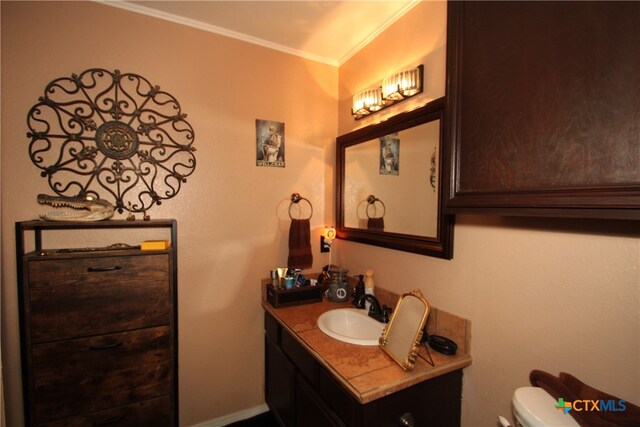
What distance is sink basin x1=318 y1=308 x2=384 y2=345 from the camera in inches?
59.7

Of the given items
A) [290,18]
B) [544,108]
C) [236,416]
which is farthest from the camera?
[236,416]

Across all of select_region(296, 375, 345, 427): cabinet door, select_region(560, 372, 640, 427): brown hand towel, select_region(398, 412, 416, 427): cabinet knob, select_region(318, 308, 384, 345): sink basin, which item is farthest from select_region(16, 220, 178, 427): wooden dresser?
select_region(560, 372, 640, 427): brown hand towel

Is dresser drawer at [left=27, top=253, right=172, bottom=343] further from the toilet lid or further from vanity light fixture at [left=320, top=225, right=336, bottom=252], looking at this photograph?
the toilet lid

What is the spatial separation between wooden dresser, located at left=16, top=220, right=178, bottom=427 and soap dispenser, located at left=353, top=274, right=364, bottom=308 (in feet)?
3.52

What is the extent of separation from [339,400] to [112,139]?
5.78 ft

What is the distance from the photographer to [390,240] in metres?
1.61

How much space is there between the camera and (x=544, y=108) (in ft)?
2.51

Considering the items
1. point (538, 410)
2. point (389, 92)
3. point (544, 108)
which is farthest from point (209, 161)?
point (538, 410)

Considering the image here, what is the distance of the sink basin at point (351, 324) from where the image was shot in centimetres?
152

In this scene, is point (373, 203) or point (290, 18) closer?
point (290, 18)

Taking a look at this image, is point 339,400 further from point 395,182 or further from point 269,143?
point 269,143

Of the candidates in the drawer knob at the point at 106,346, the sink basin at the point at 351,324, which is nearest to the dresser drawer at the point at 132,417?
the drawer knob at the point at 106,346

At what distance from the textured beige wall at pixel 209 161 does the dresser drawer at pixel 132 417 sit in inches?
8.9

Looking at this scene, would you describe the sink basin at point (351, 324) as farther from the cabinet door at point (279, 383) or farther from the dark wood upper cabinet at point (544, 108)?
the dark wood upper cabinet at point (544, 108)
